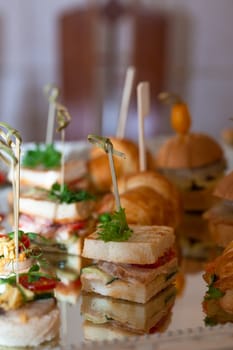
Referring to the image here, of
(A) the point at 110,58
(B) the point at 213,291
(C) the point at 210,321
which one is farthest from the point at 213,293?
(A) the point at 110,58

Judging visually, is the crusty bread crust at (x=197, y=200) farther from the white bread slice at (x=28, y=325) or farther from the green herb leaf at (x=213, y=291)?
the white bread slice at (x=28, y=325)

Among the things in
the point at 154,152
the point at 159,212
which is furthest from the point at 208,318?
the point at 154,152

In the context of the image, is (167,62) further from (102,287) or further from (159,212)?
(102,287)

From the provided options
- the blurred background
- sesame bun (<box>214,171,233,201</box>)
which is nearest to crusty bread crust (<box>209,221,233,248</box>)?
sesame bun (<box>214,171,233,201</box>)

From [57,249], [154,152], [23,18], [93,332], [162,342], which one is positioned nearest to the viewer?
[162,342]

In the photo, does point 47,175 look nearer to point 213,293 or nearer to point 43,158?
point 43,158

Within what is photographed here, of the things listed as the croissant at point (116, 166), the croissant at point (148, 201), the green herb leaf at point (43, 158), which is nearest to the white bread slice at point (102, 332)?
the croissant at point (148, 201)
